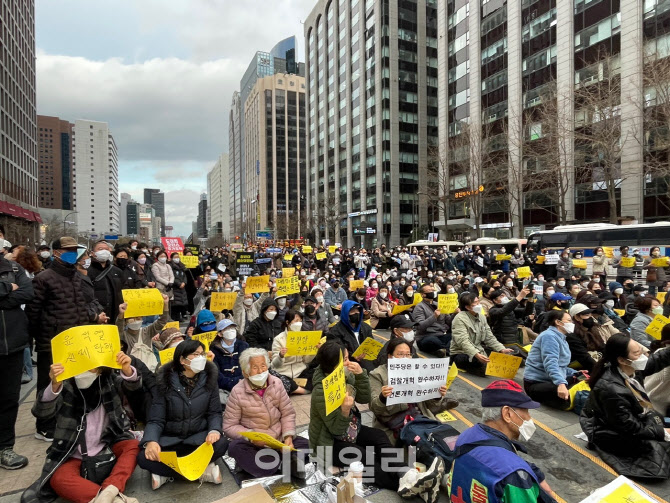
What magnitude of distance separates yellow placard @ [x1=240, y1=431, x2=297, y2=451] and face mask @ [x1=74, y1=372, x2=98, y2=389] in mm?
1480

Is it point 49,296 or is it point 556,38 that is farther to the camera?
point 556,38

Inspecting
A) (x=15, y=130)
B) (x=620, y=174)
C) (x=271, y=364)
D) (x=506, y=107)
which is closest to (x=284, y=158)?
(x=15, y=130)

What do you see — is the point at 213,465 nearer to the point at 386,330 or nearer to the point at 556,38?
the point at 386,330

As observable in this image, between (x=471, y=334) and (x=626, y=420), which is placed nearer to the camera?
(x=626, y=420)

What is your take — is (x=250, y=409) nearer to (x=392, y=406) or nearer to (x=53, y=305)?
(x=392, y=406)

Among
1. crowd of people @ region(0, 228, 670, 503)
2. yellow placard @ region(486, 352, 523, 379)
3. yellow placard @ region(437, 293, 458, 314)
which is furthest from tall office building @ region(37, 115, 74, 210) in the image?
yellow placard @ region(486, 352, 523, 379)

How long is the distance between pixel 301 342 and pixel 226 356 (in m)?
1.17

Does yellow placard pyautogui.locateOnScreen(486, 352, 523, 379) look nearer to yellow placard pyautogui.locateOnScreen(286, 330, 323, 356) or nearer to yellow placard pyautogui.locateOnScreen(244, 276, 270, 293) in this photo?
yellow placard pyautogui.locateOnScreen(286, 330, 323, 356)

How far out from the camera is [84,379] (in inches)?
147

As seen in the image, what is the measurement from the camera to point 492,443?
2605 millimetres

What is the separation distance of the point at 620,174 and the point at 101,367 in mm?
37651

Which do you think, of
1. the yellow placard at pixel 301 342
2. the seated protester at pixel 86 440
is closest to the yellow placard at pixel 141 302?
the yellow placard at pixel 301 342

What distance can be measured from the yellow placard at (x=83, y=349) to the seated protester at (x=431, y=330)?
665cm

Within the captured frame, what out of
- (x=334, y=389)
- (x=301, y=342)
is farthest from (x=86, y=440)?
(x=301, y=342)
